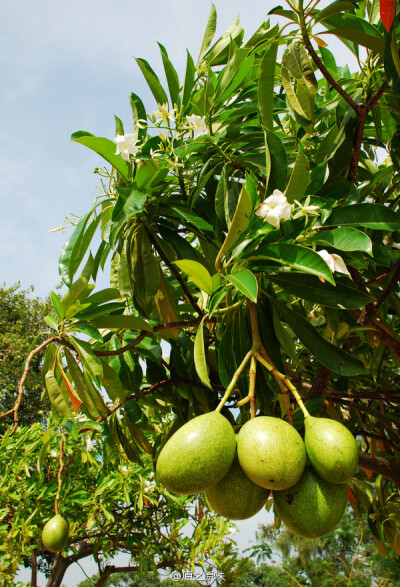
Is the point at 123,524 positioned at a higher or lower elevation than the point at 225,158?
lower

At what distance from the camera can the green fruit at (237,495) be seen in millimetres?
893

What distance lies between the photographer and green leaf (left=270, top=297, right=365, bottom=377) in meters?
1.13

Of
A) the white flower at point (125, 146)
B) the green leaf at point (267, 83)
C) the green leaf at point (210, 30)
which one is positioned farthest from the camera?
the green leaf at point (210, 30)

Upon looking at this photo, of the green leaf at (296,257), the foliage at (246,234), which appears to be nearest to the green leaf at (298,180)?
the foliage at (246,234)

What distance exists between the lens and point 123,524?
4.51 metres

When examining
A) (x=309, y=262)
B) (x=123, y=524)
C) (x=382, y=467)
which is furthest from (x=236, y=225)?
(x=123, y=524)

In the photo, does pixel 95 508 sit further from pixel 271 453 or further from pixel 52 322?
pixel 271 453

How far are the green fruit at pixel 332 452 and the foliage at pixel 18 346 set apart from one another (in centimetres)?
1078

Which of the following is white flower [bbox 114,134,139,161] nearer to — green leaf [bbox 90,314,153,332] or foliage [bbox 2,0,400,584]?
foliage [bbox 2,0,400,584]

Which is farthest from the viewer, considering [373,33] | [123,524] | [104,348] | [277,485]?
[123,524]

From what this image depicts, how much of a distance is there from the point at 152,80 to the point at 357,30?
666mm

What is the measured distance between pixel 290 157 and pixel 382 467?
123cm

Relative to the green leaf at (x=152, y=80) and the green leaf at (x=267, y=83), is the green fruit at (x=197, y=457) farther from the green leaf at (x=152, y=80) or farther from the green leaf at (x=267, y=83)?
the green leaf at (x=152, y=80)

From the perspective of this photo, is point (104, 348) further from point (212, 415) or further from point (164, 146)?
point (212, 415)
